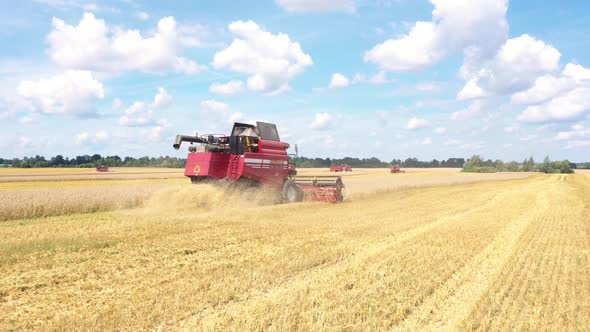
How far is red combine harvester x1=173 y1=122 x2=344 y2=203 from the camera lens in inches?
641

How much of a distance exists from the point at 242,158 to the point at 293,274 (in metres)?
9.40

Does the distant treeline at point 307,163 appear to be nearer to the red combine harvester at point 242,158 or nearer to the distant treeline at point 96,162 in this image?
the distant treeline at point 96,162

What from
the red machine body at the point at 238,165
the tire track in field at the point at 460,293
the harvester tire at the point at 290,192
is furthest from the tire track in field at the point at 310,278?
the harvester tire at the point at 290,192

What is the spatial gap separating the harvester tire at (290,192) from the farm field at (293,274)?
14.8ft

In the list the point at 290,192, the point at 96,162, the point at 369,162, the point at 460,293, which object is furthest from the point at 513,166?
the point at 460,293

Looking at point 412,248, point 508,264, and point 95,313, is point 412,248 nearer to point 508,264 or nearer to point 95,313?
point 508,264

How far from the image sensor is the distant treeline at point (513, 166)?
9900 centimetres

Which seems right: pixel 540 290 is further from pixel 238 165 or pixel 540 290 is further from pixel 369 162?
pixel 369 162

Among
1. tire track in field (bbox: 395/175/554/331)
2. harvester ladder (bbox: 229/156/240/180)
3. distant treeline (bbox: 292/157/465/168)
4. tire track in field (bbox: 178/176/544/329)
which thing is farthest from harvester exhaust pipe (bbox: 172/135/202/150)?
distant treeline (bbox: 292/157/465/168)

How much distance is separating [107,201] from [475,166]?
307ft

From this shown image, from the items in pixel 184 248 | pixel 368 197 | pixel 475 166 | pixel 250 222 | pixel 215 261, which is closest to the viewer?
pixel 215 261

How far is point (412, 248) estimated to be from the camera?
9.34 metres

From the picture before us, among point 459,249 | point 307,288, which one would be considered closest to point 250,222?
point 459,249

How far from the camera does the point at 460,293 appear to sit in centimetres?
639
